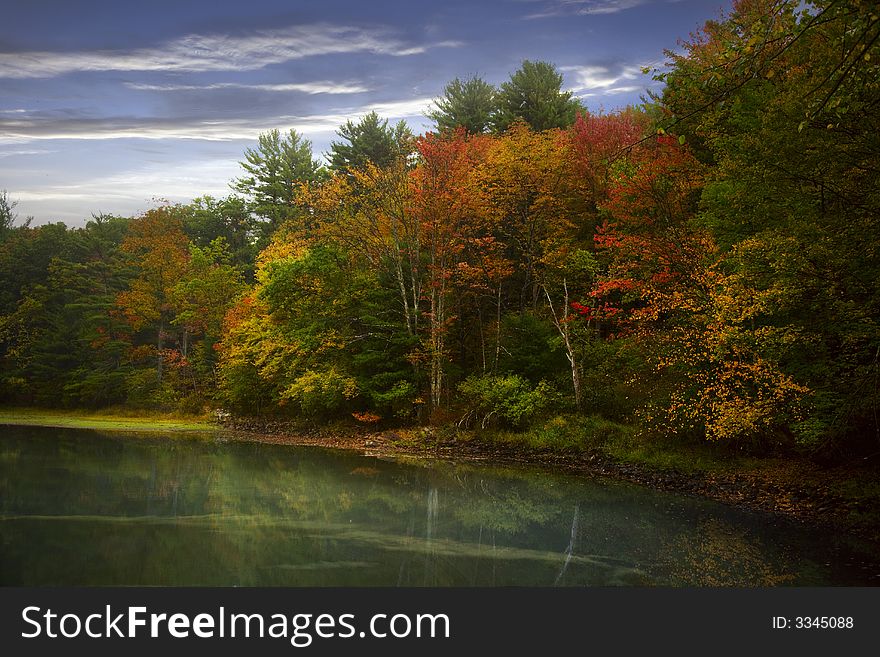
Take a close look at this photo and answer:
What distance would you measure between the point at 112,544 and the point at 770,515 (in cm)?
1195

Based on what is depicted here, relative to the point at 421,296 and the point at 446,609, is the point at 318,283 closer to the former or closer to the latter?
the point at 421,296

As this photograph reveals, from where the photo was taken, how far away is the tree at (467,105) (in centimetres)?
3575

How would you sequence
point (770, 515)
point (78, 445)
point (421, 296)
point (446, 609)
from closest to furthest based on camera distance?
1. point (446, 609)
2. point (770, 515)
3. point (78, 445)
4. point (421, 296)

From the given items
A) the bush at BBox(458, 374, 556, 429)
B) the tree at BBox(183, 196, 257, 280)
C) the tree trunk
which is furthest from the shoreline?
the tree at BBox(183, 196, 257, 280)

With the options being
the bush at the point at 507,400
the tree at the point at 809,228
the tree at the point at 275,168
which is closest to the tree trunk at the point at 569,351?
the bush at the point at 507,400

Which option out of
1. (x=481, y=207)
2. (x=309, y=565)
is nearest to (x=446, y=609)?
(x=309, y=565)

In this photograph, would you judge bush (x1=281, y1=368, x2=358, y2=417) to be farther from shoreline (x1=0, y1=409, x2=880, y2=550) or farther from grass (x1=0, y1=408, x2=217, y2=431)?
grass (x1=0, y1=408, x2=217, y2=431)

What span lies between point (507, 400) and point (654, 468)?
Result: 5701 millimetres

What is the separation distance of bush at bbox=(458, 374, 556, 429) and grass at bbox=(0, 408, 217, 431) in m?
15.0

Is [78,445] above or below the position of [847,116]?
below

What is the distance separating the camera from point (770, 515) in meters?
12.9

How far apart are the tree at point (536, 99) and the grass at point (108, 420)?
21996mm

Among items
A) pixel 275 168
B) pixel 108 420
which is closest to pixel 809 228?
pixel 108 420

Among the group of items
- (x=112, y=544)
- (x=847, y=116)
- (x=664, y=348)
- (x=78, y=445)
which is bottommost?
(x=78, y=445)
